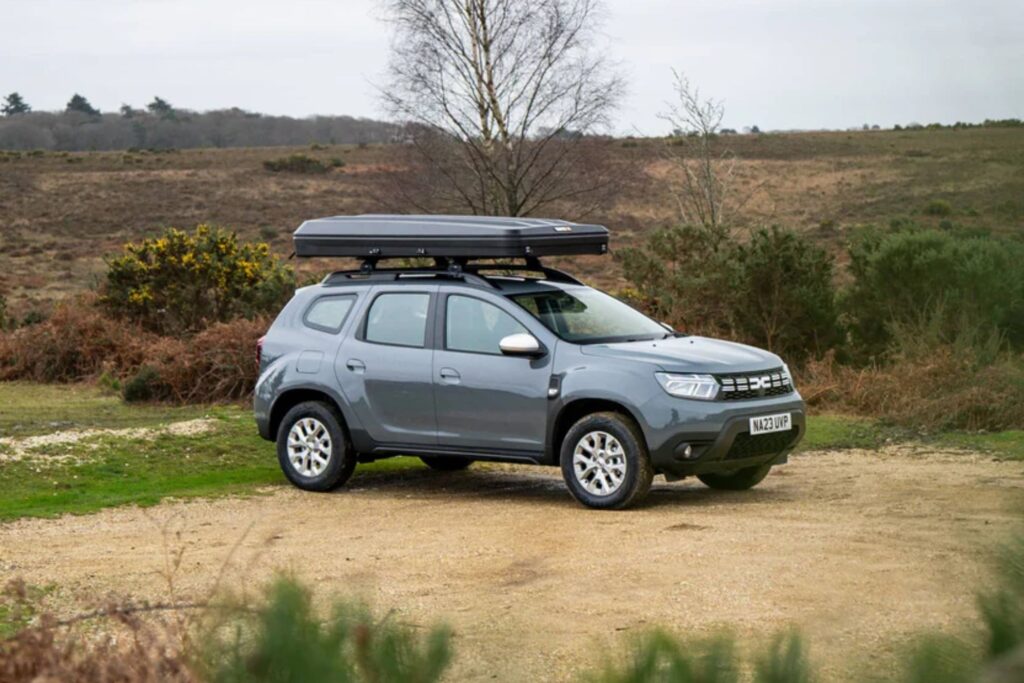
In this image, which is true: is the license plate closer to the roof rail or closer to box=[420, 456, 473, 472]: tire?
the roof rail

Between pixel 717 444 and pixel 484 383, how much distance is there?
1822 millimetres

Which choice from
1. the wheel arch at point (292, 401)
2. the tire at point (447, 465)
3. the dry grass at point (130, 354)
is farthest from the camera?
the dry grass at point (130, 354)

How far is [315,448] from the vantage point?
12.6m

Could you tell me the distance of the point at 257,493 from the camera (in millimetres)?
12602

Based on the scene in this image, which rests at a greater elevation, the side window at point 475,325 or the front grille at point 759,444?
the side window at point 475,325

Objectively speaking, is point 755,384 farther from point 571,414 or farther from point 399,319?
point 399,319

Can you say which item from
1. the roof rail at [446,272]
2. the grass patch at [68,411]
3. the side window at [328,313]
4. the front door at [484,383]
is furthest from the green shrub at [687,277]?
the front door at [484,383]

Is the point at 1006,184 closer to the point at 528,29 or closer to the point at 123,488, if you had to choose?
the point at 528,29

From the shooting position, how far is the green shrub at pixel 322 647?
2.25 metres

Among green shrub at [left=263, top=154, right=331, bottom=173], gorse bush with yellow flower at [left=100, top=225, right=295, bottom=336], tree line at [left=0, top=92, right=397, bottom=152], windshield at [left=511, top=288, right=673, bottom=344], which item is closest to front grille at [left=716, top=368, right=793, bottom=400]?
windshield at [left=511, top=288, right=673, bottom=344]

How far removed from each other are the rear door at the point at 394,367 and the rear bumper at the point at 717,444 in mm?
1945

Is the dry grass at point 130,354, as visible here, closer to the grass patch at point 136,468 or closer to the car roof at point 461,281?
the grass patch at point 136,468

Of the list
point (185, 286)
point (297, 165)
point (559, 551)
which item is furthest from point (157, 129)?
point (559, 551)

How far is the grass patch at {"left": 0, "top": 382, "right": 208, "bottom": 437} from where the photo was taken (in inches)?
653
